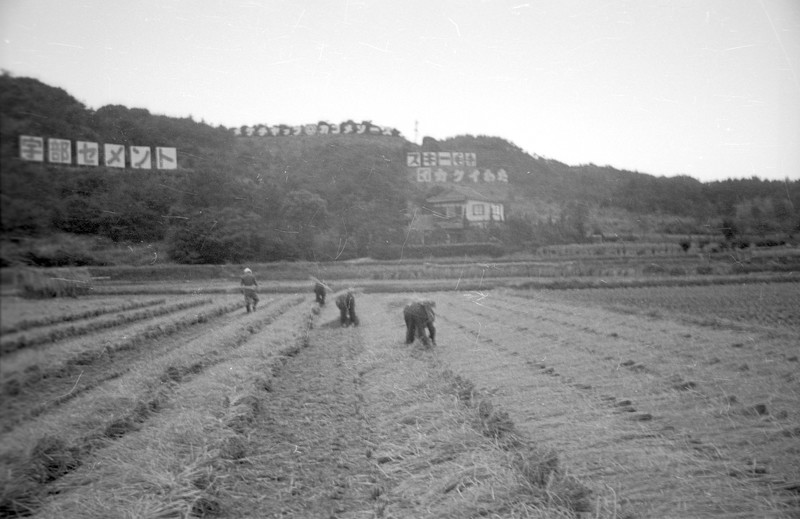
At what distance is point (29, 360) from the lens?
1700 mm

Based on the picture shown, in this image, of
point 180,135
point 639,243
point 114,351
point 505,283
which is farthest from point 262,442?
point 505,283

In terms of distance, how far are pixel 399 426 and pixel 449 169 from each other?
194 ft

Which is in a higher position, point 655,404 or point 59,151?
point 59,151

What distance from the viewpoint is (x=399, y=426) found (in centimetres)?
556

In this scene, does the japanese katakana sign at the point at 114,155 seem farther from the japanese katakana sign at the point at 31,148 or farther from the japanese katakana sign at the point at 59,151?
the japanese katakana sign at the point at 31,148

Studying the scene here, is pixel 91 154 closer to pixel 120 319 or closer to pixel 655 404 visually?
pixel 655 404

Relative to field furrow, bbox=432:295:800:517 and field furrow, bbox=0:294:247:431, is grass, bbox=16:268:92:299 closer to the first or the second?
field furrow, bbox=0:294:247:431

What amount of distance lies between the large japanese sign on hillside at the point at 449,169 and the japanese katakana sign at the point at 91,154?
52490 millimetres

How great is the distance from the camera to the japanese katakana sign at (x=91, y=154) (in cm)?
162

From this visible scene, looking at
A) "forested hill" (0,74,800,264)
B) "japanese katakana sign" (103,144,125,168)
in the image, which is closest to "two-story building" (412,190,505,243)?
"forested hill" (0,74,800,264)

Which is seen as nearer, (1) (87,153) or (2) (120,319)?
(1) (87,153)

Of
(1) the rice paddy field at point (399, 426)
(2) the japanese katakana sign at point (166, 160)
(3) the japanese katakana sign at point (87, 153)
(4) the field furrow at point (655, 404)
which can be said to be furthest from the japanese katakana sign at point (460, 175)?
(3) the japanese katakana sign at point (87, 153)

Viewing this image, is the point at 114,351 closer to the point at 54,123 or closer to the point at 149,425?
the point at 149,425

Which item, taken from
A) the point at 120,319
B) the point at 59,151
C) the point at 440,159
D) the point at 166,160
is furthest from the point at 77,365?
the point at 440,159
